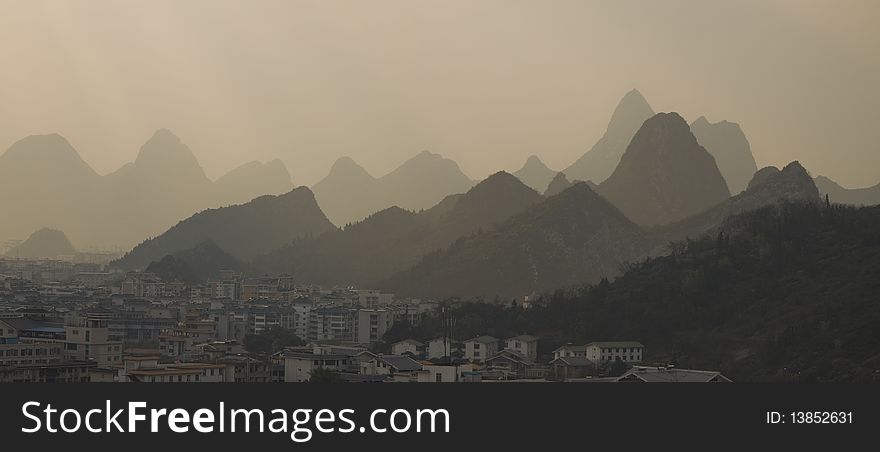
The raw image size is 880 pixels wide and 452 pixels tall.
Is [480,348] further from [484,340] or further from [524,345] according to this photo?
[524,345]

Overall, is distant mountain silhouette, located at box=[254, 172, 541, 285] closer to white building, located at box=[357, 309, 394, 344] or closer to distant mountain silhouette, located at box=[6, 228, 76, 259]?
distant mountain silhouette, located at box=[6, 228, 76, 259]

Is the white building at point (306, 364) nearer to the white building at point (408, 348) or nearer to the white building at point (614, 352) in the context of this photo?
the white building at point (408, 348)

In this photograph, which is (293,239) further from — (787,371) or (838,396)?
(838,396)

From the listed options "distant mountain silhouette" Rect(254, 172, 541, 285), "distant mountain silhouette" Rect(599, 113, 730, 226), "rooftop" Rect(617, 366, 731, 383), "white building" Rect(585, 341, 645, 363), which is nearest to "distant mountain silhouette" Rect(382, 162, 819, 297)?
"distant mountain silhouette" Rect(254, 172, 541, 285)

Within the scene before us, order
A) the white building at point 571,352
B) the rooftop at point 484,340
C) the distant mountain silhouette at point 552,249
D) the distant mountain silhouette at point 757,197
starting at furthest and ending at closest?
the distant mountain silhouette at point 552,249
the distant mountain silhouette at point 757,197
the rooftop at point 484,340
the white building at point 571,352

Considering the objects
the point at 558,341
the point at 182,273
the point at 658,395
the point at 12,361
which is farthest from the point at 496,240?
the point at 658,395

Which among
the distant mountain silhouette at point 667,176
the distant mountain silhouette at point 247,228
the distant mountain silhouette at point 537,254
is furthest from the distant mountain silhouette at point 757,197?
the distant mountain silhouette at point 247,228
